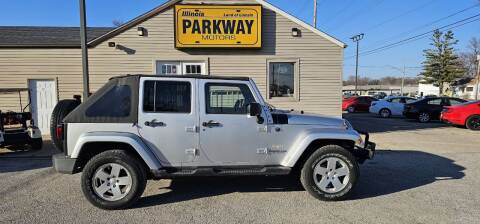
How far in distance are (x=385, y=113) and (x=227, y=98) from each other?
19630 millimetres

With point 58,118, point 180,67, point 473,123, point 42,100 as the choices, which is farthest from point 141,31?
point 473,123

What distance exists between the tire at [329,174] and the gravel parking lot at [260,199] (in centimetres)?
14

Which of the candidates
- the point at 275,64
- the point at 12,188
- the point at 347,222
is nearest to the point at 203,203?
the point at 347,222

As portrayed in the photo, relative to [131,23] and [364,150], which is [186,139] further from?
[131,23]

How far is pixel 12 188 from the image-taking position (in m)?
5.56

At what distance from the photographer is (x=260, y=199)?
498 centimetres

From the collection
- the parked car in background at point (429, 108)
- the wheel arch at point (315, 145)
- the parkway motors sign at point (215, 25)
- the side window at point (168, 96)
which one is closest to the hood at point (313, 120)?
the wheel arch at point (315, 145)

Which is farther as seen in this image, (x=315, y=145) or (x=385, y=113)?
(x=385, y=113)

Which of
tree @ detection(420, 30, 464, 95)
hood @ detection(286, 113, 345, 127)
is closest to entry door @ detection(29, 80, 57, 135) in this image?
hood @ detection(286, 113, 345, 127)

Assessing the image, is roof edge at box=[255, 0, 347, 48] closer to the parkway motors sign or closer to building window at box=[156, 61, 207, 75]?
the parkway motors sign

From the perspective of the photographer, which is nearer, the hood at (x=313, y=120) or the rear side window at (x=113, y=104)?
the rear side window at (x=113, y=104)

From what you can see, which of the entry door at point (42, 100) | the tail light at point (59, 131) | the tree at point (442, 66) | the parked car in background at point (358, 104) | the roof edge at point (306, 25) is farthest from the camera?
the tree at point (442, 66)

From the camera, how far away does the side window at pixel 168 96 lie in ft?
15.6

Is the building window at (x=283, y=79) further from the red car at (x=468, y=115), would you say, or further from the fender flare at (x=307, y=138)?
the red car at (x=468, y=115)
